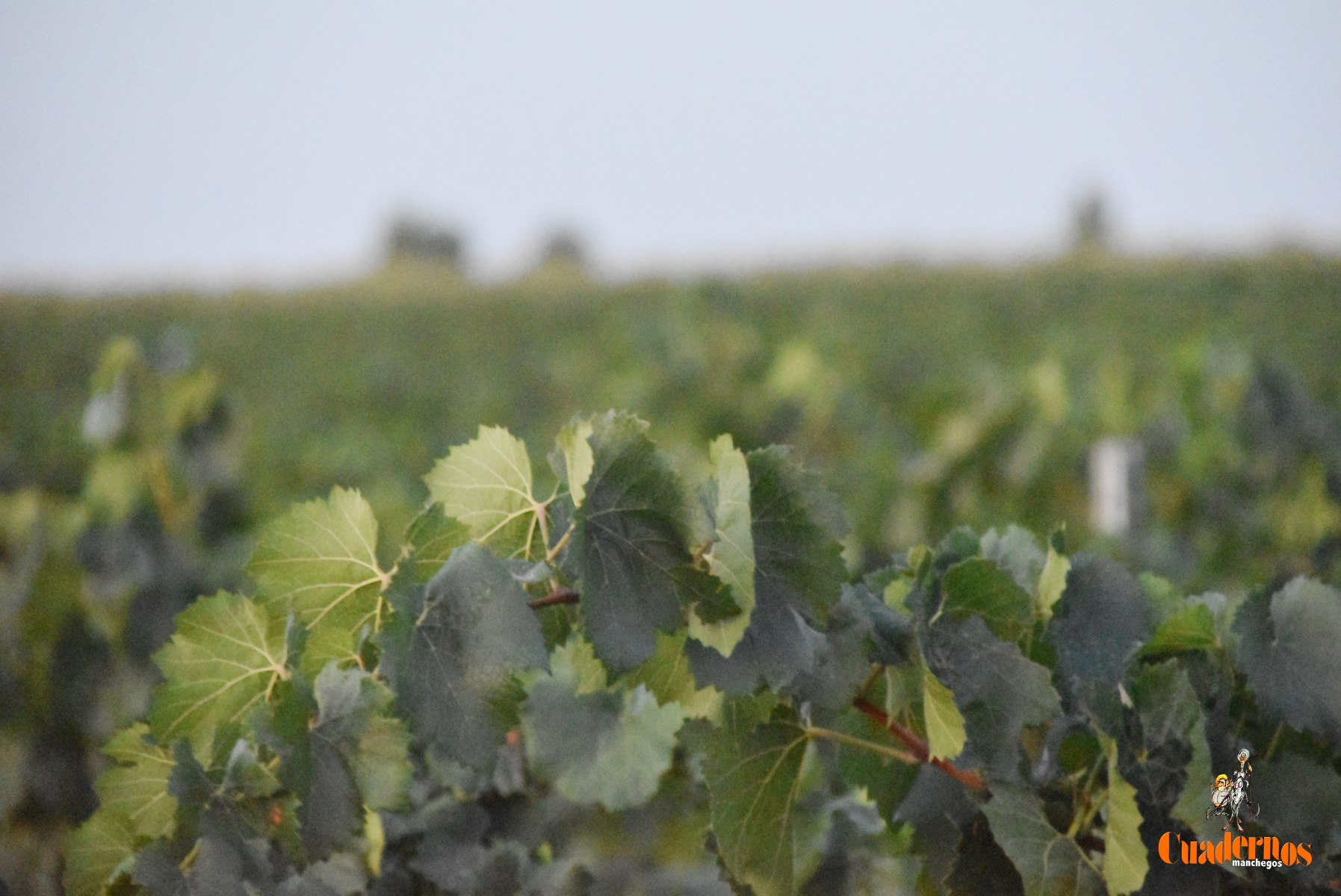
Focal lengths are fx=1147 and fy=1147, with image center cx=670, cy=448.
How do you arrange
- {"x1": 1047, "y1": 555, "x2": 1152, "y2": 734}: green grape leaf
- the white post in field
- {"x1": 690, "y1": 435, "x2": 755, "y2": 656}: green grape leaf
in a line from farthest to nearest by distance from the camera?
1. the white post in field
2. {"x1": 1047, "y1": 555, "x2": 1152, "y2": 734}: green grape leaf
3. {"x1": 690, "y1": 435, "x2": 755, "y2": 656}: green grape leaf

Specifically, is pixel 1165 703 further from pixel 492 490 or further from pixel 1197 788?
pixel 492 490

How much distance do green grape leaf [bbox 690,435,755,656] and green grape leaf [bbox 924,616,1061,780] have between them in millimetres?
166

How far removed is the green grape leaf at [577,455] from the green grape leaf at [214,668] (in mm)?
236

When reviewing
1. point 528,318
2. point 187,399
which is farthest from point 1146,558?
point 528,318

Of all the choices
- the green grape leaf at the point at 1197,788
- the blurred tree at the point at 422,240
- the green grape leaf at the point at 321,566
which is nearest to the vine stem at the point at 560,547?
the green grape leaf at the point at 321,566

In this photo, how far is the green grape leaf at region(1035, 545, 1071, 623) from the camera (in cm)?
87

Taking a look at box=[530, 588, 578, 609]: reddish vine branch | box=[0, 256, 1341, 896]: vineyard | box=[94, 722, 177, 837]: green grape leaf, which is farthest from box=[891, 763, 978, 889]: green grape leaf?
box=[94, 722, 177, 837]: green grape leaf

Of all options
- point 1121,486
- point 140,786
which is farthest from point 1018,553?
point 1121,486

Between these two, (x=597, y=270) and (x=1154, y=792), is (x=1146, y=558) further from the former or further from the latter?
(x=597, y=270)

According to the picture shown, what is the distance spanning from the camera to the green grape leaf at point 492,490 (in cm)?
79

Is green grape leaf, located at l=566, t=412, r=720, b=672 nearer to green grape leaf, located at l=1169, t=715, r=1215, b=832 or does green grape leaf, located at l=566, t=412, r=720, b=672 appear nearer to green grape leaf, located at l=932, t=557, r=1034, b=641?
green grape leaf, located at l=932, t=557, r=1034, b=641

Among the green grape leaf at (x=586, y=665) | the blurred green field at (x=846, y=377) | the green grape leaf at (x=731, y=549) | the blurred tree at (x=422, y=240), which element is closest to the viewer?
the green grape leaf at (x=731, y=549)

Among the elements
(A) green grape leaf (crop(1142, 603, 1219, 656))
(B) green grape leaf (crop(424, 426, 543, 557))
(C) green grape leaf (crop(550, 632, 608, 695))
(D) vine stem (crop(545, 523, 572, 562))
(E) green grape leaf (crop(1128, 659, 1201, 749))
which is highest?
(B) green grape leaf (crop(424, 426, 543, 557))

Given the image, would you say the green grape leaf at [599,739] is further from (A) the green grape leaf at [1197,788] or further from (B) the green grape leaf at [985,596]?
(A) the green grape leaf at [1197,788]
